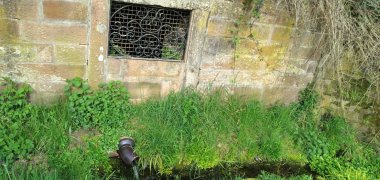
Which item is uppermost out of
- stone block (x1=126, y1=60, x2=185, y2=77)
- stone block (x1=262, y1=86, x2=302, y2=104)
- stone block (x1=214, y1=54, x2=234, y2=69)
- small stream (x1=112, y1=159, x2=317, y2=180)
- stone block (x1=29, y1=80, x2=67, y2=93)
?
stone block (x1=214, y1=54, x2=234, y2=69)

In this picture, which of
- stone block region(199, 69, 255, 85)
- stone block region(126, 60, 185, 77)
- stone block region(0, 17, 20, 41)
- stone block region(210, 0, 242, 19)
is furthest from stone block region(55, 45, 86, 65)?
stone block region(210, 0, 242, 19)

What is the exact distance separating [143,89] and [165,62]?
0.47m

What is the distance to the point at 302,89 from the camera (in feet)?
16.1

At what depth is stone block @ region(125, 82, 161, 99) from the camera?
4.07 m

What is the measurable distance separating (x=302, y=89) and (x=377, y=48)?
3.87 feet

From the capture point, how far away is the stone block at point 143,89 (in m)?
4.07

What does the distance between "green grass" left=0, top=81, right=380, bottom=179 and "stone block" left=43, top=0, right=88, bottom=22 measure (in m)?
0.79

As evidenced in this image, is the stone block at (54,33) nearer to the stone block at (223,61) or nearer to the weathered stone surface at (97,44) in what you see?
the weathered stone surface at (97,44)

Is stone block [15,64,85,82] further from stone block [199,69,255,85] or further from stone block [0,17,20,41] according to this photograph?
stone block [199,69,255,85]

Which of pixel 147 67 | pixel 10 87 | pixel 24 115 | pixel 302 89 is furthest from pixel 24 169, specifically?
pixel 302 89

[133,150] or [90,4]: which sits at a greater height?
[90,4]

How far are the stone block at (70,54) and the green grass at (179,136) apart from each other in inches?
12.4

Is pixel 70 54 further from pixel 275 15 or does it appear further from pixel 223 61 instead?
pixel 275 15

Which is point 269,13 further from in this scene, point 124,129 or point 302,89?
point 124,129
